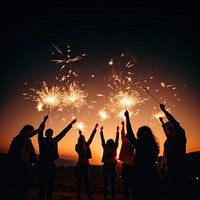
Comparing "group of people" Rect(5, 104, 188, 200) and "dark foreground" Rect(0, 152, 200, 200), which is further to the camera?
"dark foreground" Rect(0, 152, 200, 200)

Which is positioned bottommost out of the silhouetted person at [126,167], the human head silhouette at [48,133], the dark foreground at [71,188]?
the dark foreground at [71,188]

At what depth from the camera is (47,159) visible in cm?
616

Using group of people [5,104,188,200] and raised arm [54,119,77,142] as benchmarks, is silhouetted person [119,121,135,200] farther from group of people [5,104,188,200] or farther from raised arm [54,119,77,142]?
raised arm [54,119,77,142]

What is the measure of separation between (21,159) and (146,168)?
346 centimetres

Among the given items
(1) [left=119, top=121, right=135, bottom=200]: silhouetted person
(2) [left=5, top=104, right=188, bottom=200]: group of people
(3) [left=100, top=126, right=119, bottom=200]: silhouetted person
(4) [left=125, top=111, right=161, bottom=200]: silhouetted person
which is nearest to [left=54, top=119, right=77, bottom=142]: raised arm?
(2) [left=5, top=104, right=188, bottom=200]: group of people

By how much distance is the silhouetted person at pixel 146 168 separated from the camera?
13.6 feet

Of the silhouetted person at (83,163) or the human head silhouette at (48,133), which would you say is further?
the silhouetted person at (83,163)

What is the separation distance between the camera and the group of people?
4.28 m

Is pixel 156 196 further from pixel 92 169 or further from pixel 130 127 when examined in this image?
pixel 92 169

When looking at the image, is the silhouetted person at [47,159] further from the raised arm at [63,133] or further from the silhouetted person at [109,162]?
the silhouetted person at [109,162]

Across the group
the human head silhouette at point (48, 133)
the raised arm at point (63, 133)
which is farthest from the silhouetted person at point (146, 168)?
the human head silhouette at point (48, 133)

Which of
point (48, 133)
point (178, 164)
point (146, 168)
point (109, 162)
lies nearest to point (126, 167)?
point (109, 162)

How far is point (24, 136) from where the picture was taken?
5691mm

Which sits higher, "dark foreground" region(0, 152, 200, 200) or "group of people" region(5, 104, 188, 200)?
"group of people" region(5, 104, 188, 200)
